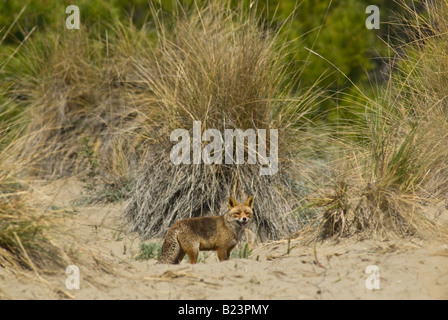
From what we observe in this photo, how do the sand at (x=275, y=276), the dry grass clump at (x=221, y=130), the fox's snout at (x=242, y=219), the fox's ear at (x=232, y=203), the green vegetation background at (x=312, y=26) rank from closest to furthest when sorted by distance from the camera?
the sand at (x=275, y=276) → the fox's snout at (x=242, y=219) → the fox's ear at (x=232, y=203) → the dry grass clump at (x=221, y=130) → the green vegetation background at (x=312, y=26)

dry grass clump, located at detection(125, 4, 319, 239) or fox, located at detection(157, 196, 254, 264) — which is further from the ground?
dry grass clump, located at detection(125, 4, 319, 239)

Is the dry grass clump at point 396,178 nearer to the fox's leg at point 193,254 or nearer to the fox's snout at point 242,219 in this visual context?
the fox's snout at point 242,219

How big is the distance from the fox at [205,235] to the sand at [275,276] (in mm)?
306

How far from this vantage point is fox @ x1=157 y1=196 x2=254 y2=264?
5.16 meters

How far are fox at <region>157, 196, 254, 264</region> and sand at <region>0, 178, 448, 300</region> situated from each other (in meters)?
0.31

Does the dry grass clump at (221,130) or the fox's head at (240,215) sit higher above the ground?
the dry grass clump at (221,130)

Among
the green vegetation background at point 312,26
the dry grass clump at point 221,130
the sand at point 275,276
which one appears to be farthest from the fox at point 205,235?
the green vegetation background at point 312,26

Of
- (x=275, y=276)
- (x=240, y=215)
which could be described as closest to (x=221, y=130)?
(x=240, y=215)

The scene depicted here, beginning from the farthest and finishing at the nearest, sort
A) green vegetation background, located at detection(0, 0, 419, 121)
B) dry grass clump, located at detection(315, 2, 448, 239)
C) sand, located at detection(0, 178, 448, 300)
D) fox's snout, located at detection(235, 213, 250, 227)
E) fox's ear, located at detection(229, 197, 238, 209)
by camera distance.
→ green vegetation background, located at detection(0, 0, 419, 121)
fox's ear, located at detection(229, 197, 238, 209)
fox's snout, located at detection(235, 213, 250, 227)
dry grass clump, located at detection(315, 2, 448, 239)
sand, located at detection(0, 178, 448, 300)

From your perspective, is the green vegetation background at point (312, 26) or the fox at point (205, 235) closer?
the fox at point (205, 235)

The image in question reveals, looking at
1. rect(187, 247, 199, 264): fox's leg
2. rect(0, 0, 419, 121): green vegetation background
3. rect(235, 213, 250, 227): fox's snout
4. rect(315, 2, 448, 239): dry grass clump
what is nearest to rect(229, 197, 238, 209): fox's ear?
rect(235, 213, 250, 227): fox's snout

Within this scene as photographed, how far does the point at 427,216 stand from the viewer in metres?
5.22

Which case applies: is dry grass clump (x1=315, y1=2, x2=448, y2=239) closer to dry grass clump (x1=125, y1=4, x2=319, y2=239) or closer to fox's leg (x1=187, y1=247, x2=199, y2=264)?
dry grass clump (x1=125, y1=4, x2=319, y2=239)

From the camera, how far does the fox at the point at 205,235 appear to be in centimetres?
516
